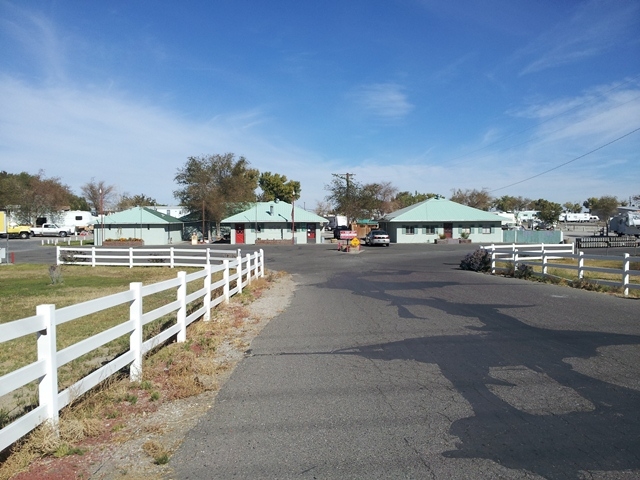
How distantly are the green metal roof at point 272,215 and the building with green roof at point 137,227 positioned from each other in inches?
288

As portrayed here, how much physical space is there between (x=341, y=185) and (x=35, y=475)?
278 feet

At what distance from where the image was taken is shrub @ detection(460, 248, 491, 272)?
2429cm

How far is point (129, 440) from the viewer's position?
16.2 ft

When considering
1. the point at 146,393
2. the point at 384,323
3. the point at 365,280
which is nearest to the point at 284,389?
the point at 146,393

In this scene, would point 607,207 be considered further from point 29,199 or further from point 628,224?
point 29,199

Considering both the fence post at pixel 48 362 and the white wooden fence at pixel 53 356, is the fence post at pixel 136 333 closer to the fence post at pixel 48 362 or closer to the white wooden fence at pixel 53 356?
the white wooden fence at pixel 53 356

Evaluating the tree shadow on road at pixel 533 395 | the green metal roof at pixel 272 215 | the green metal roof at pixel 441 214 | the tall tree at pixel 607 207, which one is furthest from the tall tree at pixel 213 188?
the tall tree at pixel 607 207

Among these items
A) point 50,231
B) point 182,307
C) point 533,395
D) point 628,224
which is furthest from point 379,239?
point 50,231

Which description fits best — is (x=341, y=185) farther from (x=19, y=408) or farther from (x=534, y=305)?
(x=19, y=408)

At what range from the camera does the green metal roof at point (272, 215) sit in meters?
62.6

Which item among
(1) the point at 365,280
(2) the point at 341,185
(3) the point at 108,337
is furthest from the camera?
(2) the point at 341,185

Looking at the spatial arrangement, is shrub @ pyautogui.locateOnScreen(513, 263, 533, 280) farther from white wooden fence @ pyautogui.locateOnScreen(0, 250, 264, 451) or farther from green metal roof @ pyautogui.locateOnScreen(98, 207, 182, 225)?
green metal roof @ pyautogui.locateOnScreen(98, 207, 182, 225)

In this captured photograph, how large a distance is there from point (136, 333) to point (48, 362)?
7.00 ft

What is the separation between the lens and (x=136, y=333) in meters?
6.85
